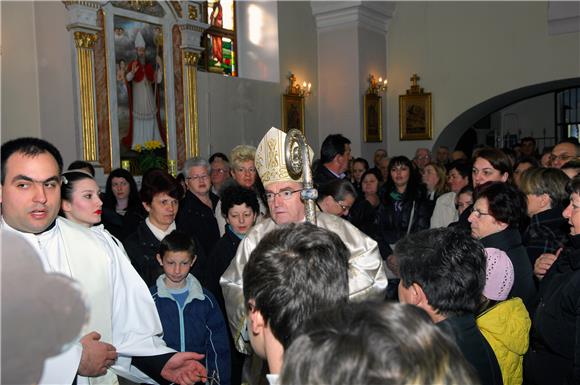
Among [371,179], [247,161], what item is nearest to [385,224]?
[371,179]

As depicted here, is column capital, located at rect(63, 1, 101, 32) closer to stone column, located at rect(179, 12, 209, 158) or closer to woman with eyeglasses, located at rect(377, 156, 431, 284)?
stone column, located at rect(179, 12, 209, 158)

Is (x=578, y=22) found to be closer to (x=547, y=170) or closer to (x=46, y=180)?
(x=547, y=170)

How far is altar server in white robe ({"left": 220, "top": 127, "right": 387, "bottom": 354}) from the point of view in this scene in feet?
8.86

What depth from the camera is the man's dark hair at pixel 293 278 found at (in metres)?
1.50

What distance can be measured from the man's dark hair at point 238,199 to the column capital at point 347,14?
840 centimetres

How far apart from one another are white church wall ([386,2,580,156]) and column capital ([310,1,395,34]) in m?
0.69

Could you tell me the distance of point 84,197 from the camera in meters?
3.26

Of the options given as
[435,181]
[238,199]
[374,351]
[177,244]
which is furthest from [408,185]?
[374,351]

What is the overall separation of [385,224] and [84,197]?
3326 millimetres

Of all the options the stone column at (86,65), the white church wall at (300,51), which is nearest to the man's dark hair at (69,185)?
the stone column at (86,65)

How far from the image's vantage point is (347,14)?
11.8m

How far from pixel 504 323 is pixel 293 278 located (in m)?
1.30

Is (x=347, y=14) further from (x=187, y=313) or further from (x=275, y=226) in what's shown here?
(x=275, y=226)

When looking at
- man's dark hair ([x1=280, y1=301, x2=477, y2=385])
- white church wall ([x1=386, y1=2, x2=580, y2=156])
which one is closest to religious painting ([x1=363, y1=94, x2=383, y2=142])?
white church wall ([x1=386, y1=2, x2=580, y2=156])
